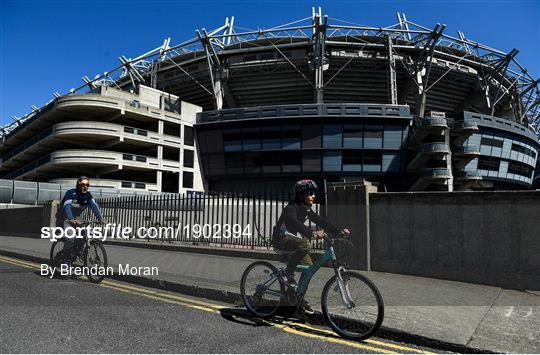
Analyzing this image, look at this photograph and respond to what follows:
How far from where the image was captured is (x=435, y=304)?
5.27 metres

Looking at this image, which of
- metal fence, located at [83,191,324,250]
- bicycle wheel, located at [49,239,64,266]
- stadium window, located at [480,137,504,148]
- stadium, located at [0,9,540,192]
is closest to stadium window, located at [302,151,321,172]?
stadium, located at [0,9,540,192]

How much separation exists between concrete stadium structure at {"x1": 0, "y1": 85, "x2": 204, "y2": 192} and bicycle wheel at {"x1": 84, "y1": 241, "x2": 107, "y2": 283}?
37958 millimetres

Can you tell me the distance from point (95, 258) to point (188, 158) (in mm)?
45215

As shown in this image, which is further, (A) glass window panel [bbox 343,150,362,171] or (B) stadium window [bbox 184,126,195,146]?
(B) stadium window [bbox 184,126,195,146]

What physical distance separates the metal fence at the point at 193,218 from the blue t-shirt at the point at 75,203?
4.35m

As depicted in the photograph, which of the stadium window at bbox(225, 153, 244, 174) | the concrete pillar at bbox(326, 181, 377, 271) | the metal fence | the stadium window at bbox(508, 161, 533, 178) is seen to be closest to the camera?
the concrete pillar at bbox(326, 181, 377, 271)

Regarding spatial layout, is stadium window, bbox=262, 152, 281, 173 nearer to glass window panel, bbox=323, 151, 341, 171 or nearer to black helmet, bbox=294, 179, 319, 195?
glass window panel, bbox=323, 151, 341, 171

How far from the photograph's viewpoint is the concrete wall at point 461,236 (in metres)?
6.44

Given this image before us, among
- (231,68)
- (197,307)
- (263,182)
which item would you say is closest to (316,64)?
(231,68)

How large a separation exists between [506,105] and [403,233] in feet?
217

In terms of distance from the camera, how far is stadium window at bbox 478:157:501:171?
50.2m

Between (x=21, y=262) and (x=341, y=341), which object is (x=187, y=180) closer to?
(x=21, y=262)

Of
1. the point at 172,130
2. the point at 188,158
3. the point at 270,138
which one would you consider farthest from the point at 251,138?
the point at 172,130

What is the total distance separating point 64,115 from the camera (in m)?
48.9
